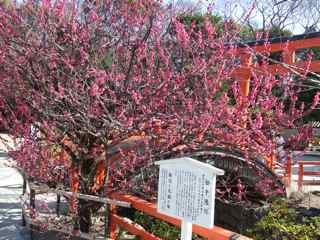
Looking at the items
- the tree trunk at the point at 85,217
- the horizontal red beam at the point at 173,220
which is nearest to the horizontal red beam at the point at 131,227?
the horizontal red beam at the point at 173,220

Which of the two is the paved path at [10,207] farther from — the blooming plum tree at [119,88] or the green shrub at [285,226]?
the green shrub at [285,226]

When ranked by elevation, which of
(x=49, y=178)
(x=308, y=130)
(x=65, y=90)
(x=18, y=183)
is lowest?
(x=18, y=183)

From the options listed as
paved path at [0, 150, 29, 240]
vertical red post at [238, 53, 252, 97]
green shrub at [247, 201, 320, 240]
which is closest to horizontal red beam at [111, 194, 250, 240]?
green shrub at [247, 201, 320, 240]

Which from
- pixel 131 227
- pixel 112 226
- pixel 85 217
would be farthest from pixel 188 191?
A: pixel 85 217

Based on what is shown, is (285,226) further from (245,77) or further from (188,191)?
(245,77)

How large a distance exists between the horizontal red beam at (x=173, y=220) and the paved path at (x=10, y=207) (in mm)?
1828

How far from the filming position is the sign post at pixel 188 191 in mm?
3322

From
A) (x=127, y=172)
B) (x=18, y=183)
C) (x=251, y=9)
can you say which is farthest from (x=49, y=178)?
(x=18, y=183)

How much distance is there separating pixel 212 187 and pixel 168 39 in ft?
9.90

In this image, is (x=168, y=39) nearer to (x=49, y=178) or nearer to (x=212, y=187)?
(x=49, y=178)

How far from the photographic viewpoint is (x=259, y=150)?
193 inches

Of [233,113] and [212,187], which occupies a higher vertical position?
[233,113]

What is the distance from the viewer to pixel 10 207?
8820mm

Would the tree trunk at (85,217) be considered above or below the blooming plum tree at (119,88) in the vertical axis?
below
